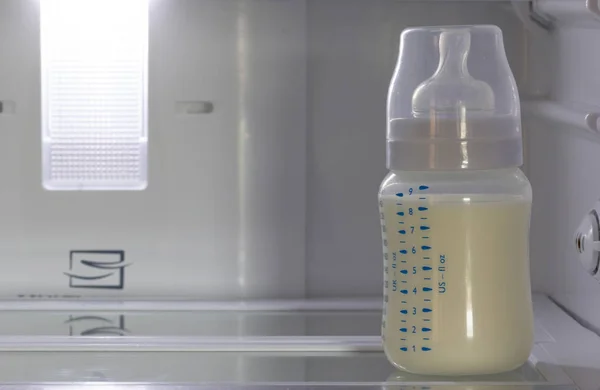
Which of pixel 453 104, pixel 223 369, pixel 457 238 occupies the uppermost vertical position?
pixel 453 104

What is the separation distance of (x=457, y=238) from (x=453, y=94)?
12 cm

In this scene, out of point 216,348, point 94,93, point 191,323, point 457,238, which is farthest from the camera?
point 94,93

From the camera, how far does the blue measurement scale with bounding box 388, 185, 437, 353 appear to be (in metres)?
0.72

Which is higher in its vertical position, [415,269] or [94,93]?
[94,93]

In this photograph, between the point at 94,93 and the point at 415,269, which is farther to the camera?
the point at 94,93

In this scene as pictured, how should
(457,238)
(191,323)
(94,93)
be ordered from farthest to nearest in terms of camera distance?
(94,93) < (191,323) < (457,238)

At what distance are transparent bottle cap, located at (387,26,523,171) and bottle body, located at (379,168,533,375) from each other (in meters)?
0.02

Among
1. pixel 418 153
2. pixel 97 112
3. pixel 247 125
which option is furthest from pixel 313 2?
pixel 418 153

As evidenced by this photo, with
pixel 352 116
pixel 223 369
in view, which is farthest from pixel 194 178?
pixel 223 369

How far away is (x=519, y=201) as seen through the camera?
726 millimetres

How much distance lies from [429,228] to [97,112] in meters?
0.50

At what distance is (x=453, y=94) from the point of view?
0.75 meters

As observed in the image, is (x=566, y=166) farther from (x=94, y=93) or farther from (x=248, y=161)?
(x=94, y=93)

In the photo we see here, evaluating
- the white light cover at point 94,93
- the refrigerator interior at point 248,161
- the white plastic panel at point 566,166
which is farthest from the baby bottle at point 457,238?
the white light cover at point 94,93
